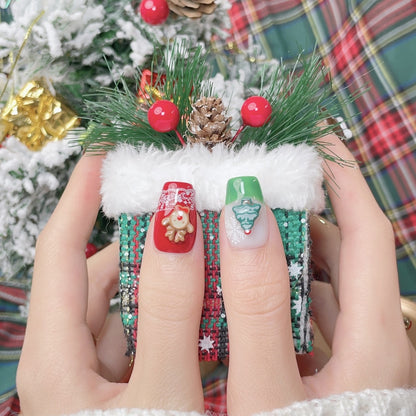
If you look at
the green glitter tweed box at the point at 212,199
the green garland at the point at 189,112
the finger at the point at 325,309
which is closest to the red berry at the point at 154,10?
the green garland at the point at 189,112

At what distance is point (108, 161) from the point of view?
1.54 ft

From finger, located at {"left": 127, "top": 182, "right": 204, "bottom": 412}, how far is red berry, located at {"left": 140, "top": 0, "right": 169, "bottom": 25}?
1.12 feet

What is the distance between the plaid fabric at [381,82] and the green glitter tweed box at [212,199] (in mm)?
460

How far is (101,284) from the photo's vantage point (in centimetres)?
64

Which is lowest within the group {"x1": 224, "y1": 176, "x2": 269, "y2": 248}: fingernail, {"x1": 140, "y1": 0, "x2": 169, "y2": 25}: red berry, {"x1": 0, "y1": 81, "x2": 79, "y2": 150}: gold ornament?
{"x1": 224, "y1": 176, "x2": 269, "y2": 248}: fingernail

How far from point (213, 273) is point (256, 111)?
0.62ft

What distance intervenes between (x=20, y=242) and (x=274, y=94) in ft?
1.59

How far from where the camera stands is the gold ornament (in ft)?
2.11

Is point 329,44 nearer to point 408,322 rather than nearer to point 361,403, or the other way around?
point 408,322

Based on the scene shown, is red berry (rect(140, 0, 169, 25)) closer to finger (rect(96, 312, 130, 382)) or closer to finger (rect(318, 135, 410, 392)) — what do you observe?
finger (rect(318, 135, 410, 392))

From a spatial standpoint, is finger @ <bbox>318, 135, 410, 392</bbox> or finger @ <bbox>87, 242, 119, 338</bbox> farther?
finger @ <bbox>87, 242, 119, 338</bbox>

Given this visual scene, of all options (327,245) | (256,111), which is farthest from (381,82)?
(256,111)

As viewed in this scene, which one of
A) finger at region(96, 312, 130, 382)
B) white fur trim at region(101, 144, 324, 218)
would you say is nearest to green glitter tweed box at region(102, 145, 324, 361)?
white fur trim at region(101, 144, 324, 218)

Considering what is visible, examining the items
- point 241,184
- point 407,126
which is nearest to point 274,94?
point 241,184
